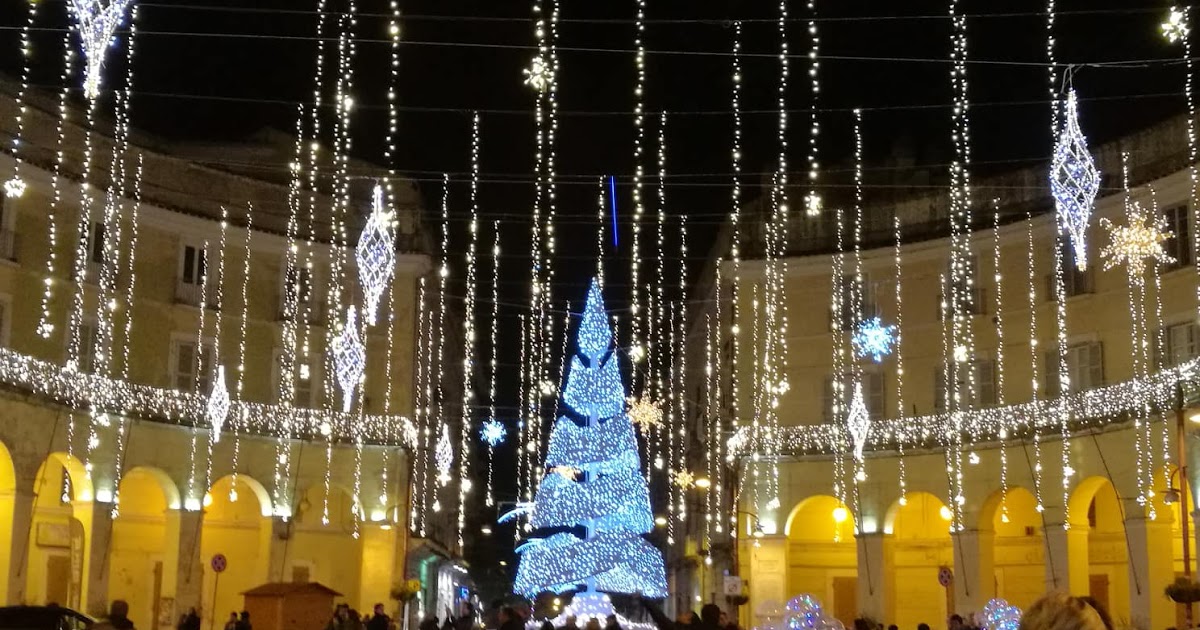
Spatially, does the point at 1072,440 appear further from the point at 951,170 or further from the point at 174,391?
the point at 174,391

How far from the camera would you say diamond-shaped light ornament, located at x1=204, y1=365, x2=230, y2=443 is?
3497 centimetres

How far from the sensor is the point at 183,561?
116 feet

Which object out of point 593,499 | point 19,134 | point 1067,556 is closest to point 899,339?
point 1067,556

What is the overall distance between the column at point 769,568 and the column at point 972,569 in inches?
207

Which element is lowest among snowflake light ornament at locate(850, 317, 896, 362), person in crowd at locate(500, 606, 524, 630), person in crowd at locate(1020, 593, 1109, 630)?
person in crowd at locate(500, 606, 524, 630)

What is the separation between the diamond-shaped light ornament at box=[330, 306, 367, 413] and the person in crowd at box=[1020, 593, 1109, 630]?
3367cm

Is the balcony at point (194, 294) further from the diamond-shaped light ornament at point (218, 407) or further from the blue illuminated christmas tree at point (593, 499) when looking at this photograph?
the blue illuminated christmas tree at point (593, 499)

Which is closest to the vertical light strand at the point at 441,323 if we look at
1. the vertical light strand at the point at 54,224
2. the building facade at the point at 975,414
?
the building facade at the point at 975,414

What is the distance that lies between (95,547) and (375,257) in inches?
397

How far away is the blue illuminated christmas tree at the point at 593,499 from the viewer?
36.3 m

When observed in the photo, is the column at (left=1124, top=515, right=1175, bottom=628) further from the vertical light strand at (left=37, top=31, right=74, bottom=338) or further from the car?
the vertical light strand at (left=37, top=31, right=74, bottom=338)

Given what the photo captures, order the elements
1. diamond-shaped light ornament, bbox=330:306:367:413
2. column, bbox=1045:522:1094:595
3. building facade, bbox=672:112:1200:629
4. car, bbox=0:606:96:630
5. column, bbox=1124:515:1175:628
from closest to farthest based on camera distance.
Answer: car, bbox=0:606:96:630 → column, bbox=1124:515:1175:628 → building facade, bbox=672:112:1200:629 → column, bbox=1045:522:1094:595 → diamond-shaped light ornament, bbox=330:306:367:413

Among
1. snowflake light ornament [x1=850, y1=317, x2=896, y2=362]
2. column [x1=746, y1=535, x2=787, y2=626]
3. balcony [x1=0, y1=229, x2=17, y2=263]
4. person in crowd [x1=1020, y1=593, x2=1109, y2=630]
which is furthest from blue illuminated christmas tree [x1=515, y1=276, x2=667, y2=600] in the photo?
person in crowd [x1=1020, y1=593, x2=1109, y2=630]

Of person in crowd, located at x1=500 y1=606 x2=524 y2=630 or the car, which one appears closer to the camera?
the car
